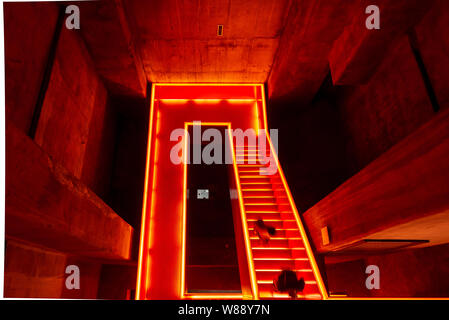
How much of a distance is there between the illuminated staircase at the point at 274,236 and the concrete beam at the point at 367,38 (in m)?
2.83

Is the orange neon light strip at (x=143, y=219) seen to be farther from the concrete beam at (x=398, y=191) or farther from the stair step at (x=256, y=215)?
the concrete beam at (x=398, y=191)

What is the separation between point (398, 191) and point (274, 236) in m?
2.51

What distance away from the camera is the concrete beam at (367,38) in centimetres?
440

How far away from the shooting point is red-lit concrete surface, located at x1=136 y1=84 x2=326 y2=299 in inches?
185

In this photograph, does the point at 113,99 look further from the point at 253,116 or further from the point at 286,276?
the point at 286,276

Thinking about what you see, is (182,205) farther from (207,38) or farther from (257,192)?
(207,38)

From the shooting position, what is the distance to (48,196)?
287cm

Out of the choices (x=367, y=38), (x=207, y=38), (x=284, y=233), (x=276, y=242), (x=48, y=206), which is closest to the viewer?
(x=48, y=206)

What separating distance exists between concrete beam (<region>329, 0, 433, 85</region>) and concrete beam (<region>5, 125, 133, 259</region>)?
5406 mm

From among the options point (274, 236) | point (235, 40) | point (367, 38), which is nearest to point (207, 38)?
point (235, 40)

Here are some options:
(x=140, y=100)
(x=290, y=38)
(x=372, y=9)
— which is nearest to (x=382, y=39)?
(x=372, y=9)

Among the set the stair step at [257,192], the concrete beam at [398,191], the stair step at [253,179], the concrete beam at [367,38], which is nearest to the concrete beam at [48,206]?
the stair step at [257,192]

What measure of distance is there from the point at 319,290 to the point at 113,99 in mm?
7181

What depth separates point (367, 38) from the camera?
4.96 metres
